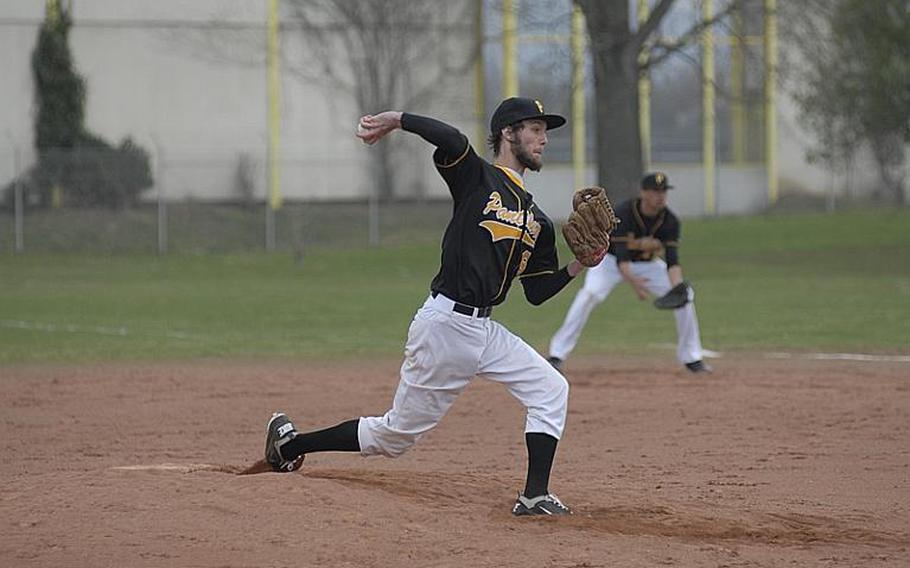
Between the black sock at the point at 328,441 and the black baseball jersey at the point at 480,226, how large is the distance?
0.90 m

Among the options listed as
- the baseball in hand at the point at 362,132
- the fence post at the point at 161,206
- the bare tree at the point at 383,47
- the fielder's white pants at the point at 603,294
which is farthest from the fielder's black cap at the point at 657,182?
the bare tree at the point at 383,47

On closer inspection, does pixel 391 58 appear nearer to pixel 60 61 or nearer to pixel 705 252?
pixel 60 61

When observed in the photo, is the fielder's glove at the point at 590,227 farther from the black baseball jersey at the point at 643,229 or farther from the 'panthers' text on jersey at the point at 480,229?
the black baseball jersey at the point at 643,229

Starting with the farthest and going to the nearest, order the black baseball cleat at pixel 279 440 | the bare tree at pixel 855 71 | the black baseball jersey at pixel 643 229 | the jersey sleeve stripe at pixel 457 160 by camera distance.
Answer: the bare tree at pixel 855 71 → the black baseball jersey at pixel 643 229 → the black baseball cleat at pixel 279 440 → the jersey sleeve stripe at pixel 457 160

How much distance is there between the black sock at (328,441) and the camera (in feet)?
23.4

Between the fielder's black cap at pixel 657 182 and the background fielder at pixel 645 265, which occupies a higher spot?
the fielder's black cap at pixel 657 182

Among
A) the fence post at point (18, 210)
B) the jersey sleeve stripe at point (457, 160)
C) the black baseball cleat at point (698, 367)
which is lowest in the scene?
the black baseball cleat at point (698, 367)

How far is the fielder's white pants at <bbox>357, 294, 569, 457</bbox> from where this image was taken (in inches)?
268

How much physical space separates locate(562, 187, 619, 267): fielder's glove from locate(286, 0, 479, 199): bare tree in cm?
3233

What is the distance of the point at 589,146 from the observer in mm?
40312

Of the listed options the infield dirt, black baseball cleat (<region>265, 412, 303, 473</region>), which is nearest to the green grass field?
the infield dirt

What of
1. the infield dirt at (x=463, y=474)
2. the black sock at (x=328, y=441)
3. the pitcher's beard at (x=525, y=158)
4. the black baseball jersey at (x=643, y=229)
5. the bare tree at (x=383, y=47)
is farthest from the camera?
the bare tree at (x=383, y=47)

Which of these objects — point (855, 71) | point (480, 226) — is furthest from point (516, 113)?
point (855, 71)

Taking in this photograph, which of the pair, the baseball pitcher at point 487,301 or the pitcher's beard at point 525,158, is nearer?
the baseball pitcher at point 487,301
